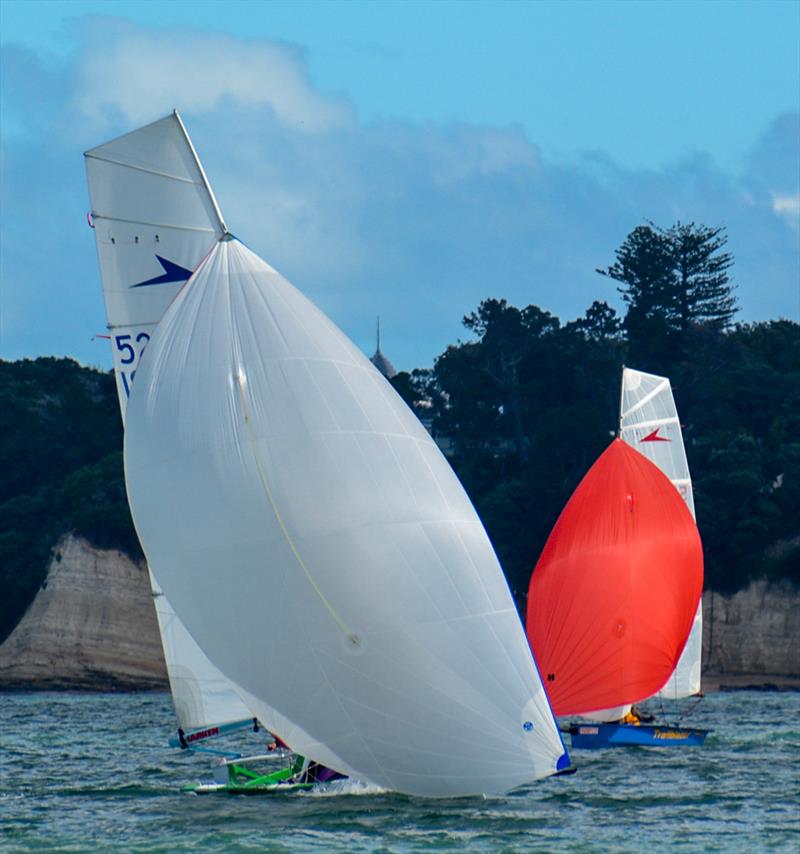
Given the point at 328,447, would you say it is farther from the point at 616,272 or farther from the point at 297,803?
the point at 616,272

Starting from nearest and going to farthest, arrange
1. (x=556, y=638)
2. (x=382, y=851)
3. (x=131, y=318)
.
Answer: (x=382, y=851) < (x=131, y=318) < (x=556, y=638)

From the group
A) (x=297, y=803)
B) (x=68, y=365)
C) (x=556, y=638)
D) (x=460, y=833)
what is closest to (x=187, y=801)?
(x=297, y=803)

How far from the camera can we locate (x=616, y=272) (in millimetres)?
94375

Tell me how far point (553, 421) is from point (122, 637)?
72.0 ft

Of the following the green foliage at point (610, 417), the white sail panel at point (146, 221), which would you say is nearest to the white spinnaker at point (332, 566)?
the white sail panel at point (146, 221)

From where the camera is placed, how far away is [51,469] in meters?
85.3

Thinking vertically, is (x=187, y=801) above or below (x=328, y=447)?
below

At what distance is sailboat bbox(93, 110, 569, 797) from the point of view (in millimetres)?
20688

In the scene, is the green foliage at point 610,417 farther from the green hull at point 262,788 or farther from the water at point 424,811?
the green hull at point 262,788

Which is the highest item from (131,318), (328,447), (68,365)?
(68,365)

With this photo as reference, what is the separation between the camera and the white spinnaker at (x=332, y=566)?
20.7m

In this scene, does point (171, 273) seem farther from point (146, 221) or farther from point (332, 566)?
point (332, 566)

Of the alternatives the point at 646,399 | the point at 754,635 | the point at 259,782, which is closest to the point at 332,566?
the point at 259,782

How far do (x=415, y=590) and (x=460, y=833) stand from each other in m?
3.09
